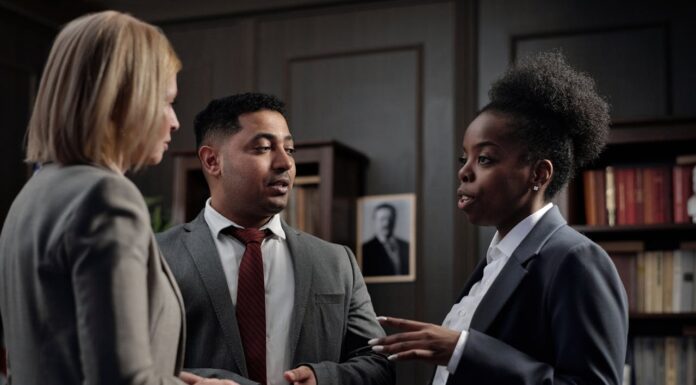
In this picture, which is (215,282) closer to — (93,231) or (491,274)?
(491,274)

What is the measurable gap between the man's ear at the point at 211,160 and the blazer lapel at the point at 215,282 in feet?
0.67

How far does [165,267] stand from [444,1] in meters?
3.41

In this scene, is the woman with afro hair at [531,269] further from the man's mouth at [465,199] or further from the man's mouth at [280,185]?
the man's mouth at [280,185]

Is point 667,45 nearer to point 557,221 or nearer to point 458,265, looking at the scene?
point 458,265

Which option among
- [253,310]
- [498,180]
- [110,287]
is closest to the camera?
[110,287]

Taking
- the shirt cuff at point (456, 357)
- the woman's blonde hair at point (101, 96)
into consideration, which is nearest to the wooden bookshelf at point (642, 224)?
the shirt cuff at point (456, 357)

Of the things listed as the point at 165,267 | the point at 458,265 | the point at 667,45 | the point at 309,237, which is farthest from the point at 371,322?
the point at 667,45

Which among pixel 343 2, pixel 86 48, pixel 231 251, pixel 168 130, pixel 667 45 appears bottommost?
pixel 231 251

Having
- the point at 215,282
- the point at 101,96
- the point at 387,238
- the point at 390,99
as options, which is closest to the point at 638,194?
the point at 387,238

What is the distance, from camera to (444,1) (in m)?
4.63

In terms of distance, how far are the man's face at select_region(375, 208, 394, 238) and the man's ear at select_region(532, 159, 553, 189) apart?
2431 mm

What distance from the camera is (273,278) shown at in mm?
2365

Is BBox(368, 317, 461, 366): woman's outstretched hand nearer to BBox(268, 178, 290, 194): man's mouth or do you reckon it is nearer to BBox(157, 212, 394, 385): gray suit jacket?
BBox(157, 212, 394, 385): gray suit jacket

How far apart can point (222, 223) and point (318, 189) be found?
1.89 meters
